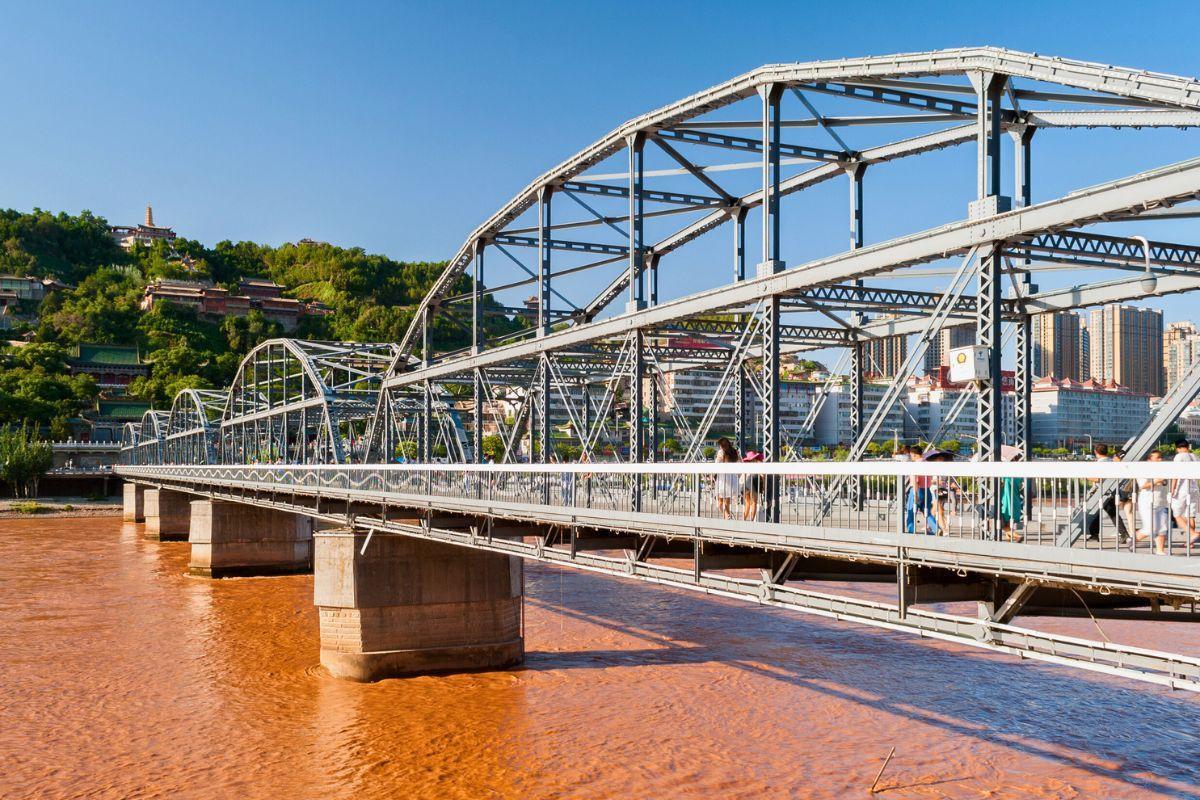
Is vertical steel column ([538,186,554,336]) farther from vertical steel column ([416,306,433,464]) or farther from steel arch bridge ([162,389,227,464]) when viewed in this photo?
steel arch bridge ([162,389,227,464])

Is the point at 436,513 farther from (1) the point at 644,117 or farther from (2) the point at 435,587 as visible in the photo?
(1) the point at 644,117

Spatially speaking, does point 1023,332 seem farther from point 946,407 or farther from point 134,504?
point 134,504

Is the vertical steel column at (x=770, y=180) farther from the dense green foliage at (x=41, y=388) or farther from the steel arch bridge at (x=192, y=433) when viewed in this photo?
the dense green foliage at (x=41, y=388)

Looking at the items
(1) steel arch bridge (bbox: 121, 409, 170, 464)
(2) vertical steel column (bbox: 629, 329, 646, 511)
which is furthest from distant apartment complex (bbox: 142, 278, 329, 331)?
(2) vertical steel column (bbox: 629, 329, 646, 511)

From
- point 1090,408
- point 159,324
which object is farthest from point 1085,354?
point 159,324

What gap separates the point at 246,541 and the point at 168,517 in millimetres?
22507

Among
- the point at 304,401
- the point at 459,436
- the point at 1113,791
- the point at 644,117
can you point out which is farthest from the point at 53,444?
the point at 1113,791

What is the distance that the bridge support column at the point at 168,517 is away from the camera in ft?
233

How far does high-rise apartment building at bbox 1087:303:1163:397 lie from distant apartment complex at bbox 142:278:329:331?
14910 cm

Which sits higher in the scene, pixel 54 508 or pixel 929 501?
pixel 929 501

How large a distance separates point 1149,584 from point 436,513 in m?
19.6

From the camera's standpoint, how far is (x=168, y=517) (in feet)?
233

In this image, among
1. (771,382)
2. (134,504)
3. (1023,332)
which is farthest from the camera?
(134,504)

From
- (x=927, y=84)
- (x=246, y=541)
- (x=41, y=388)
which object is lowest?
(x=246, y=541)
